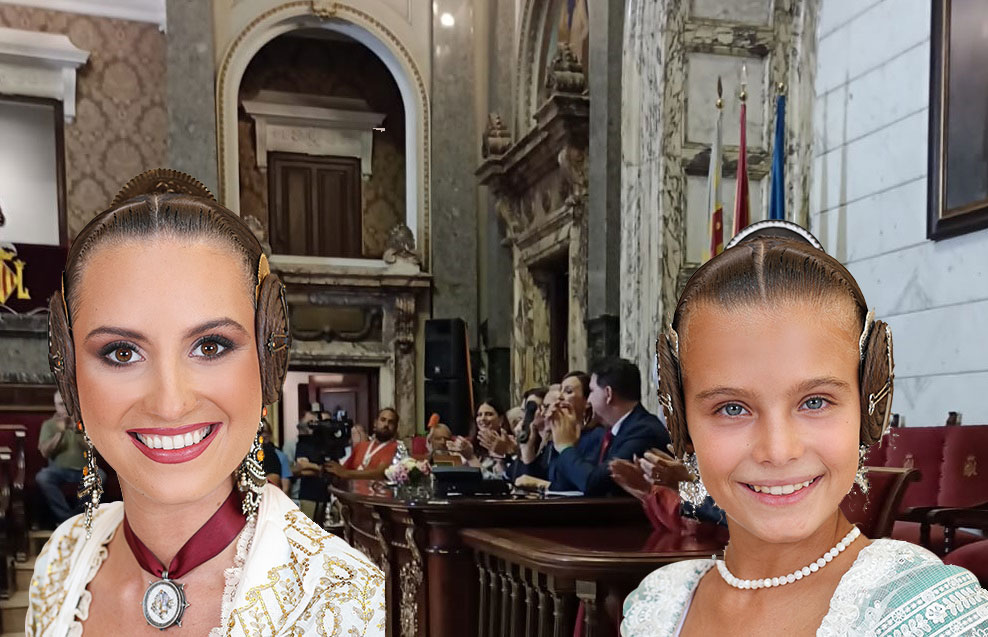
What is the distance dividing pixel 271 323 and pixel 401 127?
39.7 feet

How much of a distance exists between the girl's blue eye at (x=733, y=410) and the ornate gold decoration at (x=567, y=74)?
21.6 feet

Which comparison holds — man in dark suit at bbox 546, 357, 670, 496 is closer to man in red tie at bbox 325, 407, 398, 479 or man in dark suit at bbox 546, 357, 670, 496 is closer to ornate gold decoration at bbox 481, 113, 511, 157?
man in red tie at bbox 325, 407, 398, 479

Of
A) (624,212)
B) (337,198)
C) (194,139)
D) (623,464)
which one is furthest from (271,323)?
(337,198)

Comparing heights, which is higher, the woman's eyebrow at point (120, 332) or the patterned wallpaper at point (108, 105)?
the patterned wallpaper at point (108, 105)

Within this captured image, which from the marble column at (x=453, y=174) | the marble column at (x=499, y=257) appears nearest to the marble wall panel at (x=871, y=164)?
the marble column at (x=499, y=257)

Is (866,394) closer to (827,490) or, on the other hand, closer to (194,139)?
(827,490)

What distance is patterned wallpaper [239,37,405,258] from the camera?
1217 centimetres

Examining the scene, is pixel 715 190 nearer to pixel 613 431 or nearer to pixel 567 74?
pixel 613 431

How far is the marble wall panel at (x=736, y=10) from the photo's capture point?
562cm

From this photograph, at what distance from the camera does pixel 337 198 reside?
12.5 metres

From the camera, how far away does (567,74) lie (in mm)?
7371

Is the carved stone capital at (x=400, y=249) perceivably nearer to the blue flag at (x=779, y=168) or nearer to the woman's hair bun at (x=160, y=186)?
the blue flag at (x=779, y=168)

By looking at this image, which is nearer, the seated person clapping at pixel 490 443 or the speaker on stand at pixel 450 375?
the seated person clapping at pixel 490 443

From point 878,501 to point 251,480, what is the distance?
162 centimetres
